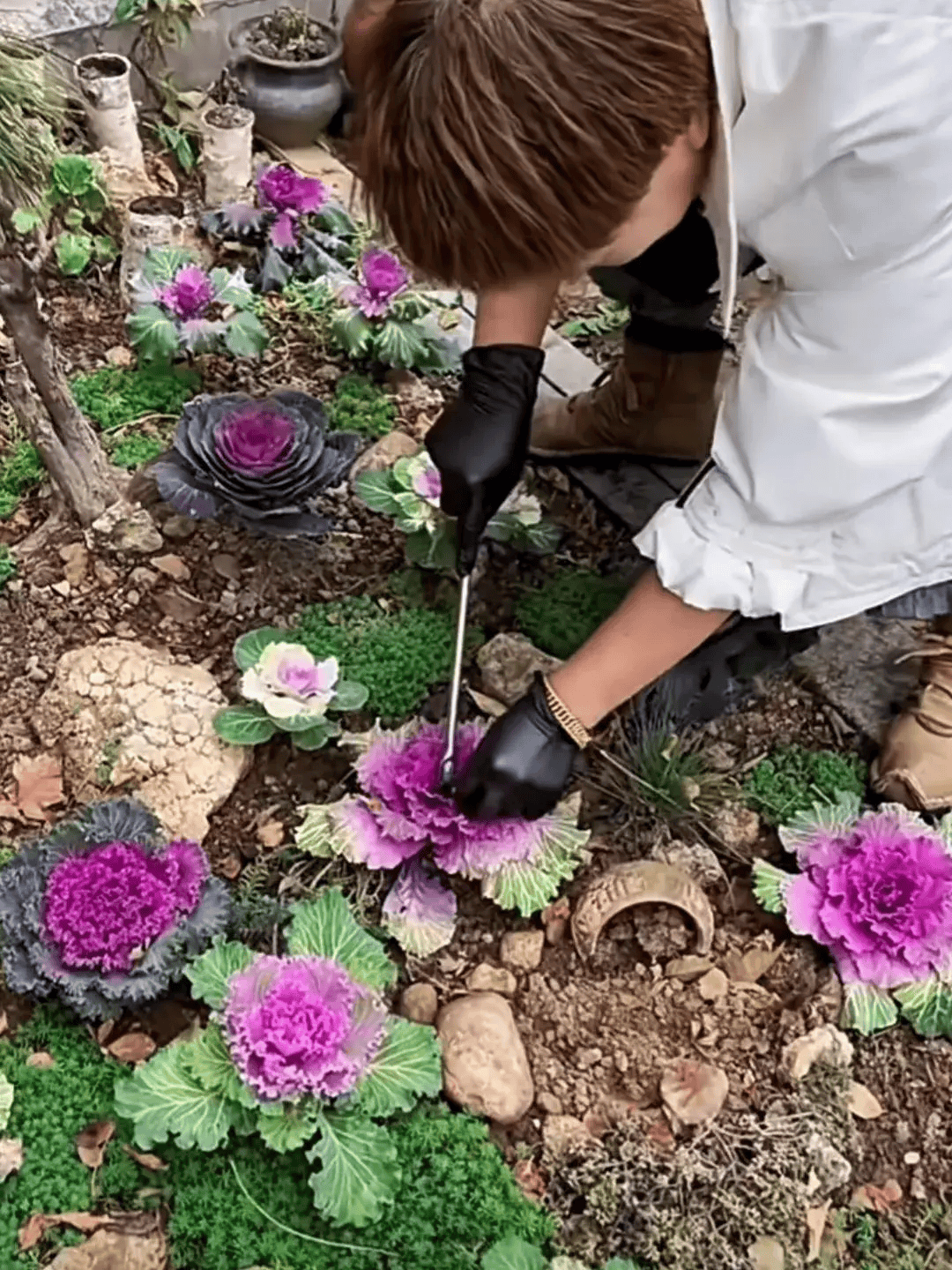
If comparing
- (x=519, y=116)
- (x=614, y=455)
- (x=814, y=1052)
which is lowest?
(x=814, y=1052)

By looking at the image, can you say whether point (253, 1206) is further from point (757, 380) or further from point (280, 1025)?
point (757, 380)

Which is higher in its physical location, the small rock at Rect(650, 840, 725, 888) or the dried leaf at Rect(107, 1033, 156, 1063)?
the small rock at Rect(650, 840, 725, 888)

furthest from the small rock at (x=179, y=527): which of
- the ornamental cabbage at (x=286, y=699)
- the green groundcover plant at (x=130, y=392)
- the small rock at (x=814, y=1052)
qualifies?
the small rock at (x=814, y=1052)

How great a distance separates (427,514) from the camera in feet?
6.26

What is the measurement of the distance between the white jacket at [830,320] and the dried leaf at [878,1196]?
63cm

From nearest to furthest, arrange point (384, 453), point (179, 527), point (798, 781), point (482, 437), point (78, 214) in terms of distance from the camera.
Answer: point (482, 437) < point (798, 781) < point (179, 527) < point (384, 453) < point (78, 214)

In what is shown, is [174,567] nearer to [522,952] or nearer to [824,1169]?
[522,952]

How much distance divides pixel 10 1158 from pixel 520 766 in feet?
2.21

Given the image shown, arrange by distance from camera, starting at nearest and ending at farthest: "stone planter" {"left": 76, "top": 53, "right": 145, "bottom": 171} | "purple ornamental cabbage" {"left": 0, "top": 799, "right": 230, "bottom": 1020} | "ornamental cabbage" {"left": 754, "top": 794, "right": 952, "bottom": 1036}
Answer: "purple ornamental cabbage" {"left": 0, "top": 799, "right": 230, "bottom": 1020} → "ornamental cabbage" {"left": 754, "top": 794, "right": 952, "bottom": 1036} → "stone planter" {"left": 76, "top": 53, "right": 145, "bottom": 171}

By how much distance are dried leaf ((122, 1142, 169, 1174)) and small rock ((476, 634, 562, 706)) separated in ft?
2.35

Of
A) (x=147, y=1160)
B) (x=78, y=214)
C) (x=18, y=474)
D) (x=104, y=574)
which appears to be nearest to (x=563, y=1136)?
(x=147, y=1160)

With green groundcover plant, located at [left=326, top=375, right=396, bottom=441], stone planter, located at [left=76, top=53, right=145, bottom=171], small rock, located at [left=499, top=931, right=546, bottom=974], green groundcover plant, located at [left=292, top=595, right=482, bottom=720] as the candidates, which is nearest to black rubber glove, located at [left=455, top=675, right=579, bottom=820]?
small rock, located at [left=499, top=931, right=546, bottom=974]

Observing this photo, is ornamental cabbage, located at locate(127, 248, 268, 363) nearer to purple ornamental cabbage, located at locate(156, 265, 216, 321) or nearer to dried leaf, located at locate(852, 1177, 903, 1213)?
purple ornamental cabbage, located at locate(156, 265, 216, 321)

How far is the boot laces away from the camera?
1.78 m
